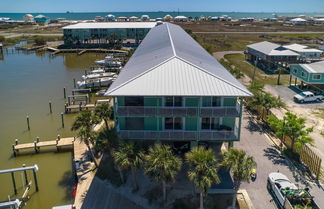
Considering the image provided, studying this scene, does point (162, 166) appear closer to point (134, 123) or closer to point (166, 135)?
point (166, 135)

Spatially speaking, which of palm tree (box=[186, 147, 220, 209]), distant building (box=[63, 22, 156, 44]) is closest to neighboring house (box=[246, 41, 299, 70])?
distant building (box=[63, 22, 156, 44])

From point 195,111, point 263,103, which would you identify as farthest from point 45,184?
point 263,103

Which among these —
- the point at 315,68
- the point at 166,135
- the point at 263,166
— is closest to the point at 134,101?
the point at 166,135

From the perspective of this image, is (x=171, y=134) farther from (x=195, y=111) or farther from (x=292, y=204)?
(x=292, y=204)

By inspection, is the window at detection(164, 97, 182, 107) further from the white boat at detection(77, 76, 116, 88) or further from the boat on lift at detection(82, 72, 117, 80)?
the boat on lift at detection(82, 72, 117, 80)

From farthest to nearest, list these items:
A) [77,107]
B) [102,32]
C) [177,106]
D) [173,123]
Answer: [102,32] < [77,107] < [173,123] < [177,106]

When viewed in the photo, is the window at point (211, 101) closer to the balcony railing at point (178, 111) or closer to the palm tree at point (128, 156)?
the balcony railing at point (178, 111)


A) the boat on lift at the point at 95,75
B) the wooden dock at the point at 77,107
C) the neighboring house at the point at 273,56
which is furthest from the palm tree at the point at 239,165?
the neighboring house at the point at 273,56
